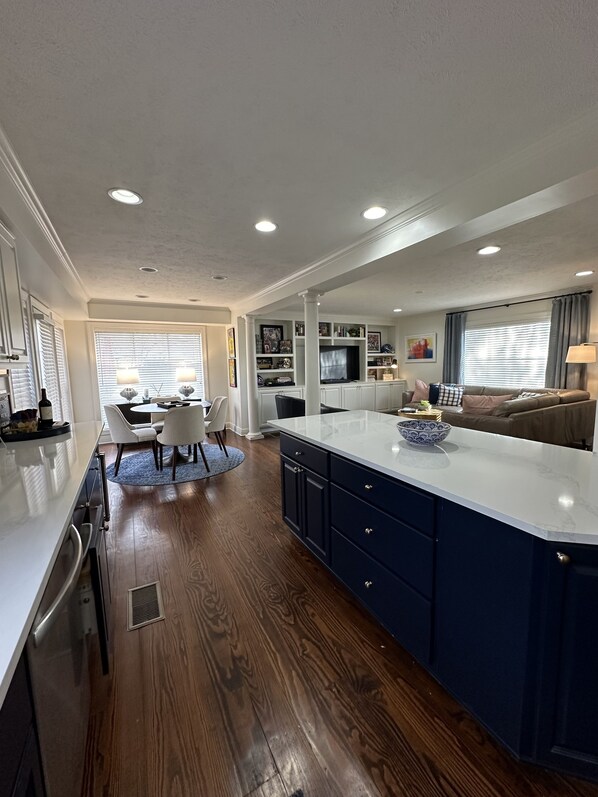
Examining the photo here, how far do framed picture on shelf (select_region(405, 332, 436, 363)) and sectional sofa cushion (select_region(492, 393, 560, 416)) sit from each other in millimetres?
3051

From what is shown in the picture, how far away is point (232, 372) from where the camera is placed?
21.0ft

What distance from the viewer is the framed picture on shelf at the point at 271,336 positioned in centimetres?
659

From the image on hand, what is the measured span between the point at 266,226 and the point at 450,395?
522 cm

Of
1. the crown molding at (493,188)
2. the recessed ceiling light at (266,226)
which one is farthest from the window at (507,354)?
the recessed ceiling light at (266,226)

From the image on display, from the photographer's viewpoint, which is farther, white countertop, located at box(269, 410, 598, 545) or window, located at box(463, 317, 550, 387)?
window, located at box(463, 317, 550, 387)

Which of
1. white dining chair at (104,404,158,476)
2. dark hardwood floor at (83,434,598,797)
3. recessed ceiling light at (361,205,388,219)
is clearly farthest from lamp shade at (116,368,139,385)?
recessed ceiling light at (361,205,388,219)

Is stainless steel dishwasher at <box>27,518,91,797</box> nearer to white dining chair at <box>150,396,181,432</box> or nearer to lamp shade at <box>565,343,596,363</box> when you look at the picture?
white dining chair at <box>150,396,181,432</box>

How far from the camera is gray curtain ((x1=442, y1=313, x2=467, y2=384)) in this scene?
265 inches

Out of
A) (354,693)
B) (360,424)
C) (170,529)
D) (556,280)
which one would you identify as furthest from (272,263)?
(556,280)

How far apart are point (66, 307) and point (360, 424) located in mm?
4263

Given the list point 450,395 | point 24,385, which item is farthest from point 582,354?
point 24,385

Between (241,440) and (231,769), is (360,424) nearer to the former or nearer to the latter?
(231,769)

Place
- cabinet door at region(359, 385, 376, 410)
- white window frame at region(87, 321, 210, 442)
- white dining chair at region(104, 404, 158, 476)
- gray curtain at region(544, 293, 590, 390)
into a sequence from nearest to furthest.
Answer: white dining chair at region(104, 404, 158, 476) < gray curtain at region(544, 293, 590, 390) < white window frame at region(87, 321, 210, 442) < cabinet door at region(359, 385, 376, 410)

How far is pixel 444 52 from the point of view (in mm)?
1136
